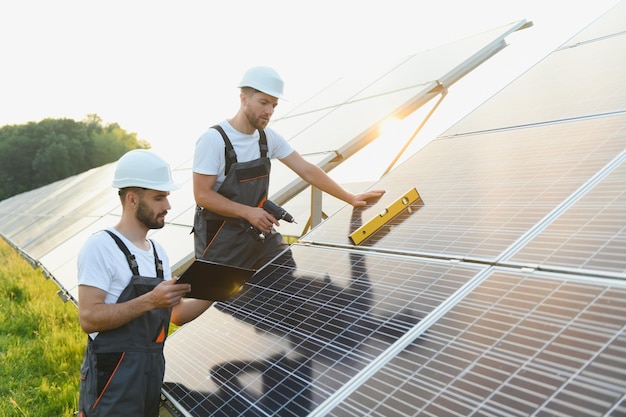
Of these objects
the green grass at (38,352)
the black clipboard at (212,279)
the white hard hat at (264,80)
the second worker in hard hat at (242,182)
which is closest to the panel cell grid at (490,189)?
the second worker in hard hat at (242,182)

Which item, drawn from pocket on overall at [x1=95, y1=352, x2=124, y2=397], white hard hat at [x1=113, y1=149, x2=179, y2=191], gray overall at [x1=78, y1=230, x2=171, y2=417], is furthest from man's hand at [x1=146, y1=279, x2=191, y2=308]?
white hard hat at [x1=113, y1=149, x2=179, y2=191]

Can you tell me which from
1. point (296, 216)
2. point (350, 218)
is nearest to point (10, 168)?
point (296, 216)

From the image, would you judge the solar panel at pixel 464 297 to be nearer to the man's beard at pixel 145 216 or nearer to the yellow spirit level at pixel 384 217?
the yellow spirit level at pixel 384 217

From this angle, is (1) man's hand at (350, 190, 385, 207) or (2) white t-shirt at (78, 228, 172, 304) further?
(1) man's hand at (350, 190, 385, 207)

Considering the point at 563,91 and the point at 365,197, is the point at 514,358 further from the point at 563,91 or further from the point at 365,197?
the point at 563,91

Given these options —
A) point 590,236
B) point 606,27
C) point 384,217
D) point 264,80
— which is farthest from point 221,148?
point 606,27

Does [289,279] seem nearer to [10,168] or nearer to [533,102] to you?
[533,102]

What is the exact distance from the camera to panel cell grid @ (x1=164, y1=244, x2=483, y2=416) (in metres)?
2.69

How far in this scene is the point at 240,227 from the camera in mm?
4789

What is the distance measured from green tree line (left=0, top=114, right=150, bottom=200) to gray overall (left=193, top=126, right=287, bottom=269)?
61604 mm

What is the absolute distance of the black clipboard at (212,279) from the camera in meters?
3.15

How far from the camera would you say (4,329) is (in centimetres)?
862

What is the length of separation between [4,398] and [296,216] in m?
6.77

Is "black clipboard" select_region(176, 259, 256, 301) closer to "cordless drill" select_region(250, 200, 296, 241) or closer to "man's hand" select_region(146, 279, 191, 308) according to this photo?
"man's hand" select_region(146, 279, 191, 308)
